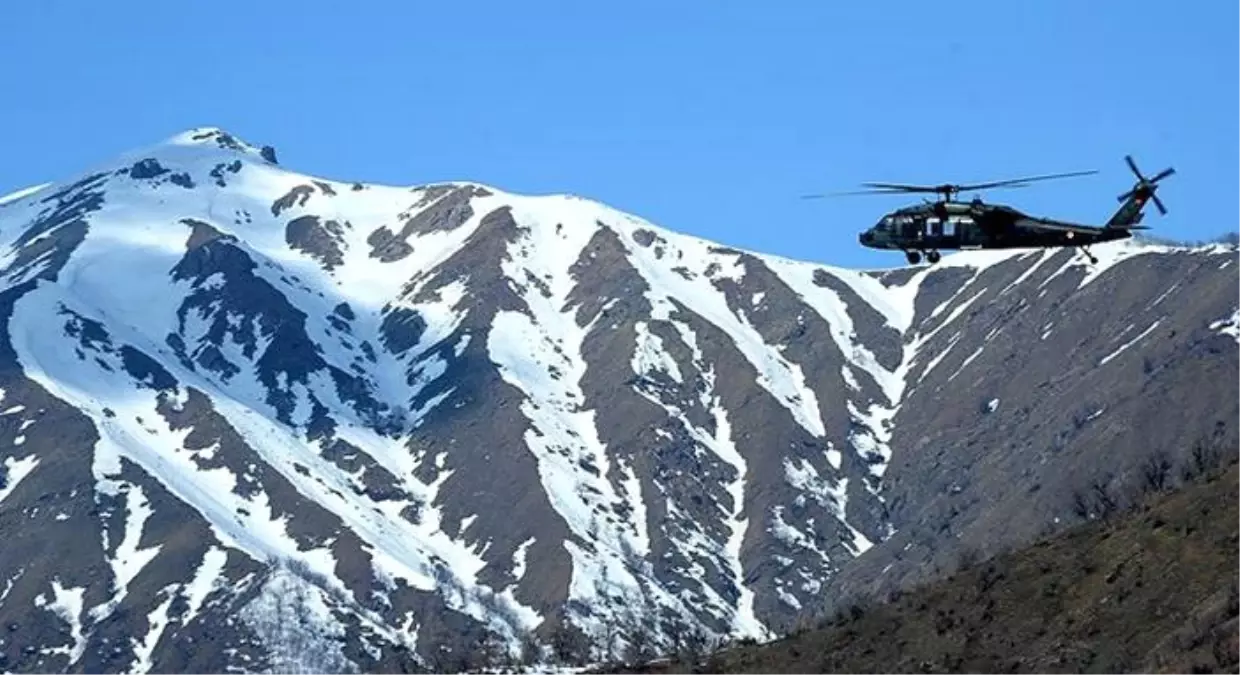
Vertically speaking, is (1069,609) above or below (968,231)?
below

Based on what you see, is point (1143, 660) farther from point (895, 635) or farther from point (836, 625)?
point (836, 625)

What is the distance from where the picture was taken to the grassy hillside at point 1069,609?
330 ft

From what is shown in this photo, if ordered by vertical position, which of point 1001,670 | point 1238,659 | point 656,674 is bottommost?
point 1238,659

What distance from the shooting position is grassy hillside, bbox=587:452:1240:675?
10062cm

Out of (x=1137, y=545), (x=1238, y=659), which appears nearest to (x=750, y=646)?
(x=1137, y=545)

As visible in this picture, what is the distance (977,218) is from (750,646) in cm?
3653

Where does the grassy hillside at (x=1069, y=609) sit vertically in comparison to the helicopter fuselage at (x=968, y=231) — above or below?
below

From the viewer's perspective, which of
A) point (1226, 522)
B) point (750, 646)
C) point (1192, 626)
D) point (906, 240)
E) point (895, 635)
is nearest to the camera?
point (1192, 626)

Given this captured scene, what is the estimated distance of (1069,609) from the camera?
10844cm

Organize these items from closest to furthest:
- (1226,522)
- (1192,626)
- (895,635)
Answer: (1192,626), (1226,522), (895,635)

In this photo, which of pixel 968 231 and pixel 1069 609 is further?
pixel 1069 609

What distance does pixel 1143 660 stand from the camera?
95875 mm

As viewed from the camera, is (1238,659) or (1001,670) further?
(1001,670)

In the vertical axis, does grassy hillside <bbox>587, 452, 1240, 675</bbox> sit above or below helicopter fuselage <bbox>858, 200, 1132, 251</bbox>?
below
